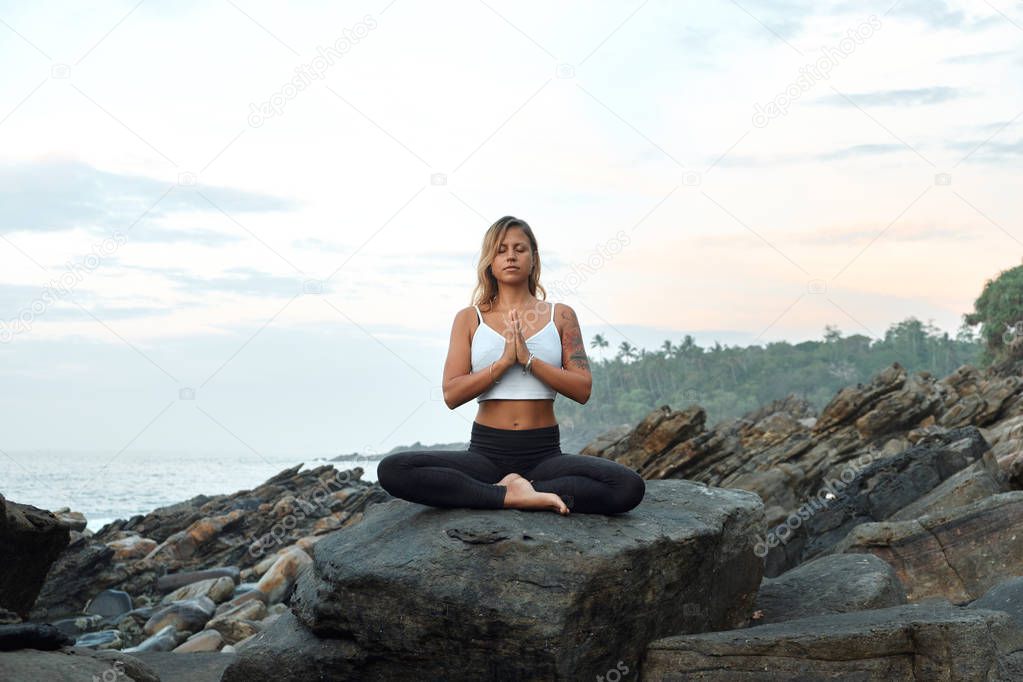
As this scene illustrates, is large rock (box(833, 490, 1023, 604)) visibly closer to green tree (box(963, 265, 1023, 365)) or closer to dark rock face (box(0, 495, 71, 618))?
dark rock face (box(0, 495, 71, 618))

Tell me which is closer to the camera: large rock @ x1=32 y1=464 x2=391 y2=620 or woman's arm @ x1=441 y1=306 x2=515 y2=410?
woman's arm @ x1=441 y1=306 x2=515 y2=410

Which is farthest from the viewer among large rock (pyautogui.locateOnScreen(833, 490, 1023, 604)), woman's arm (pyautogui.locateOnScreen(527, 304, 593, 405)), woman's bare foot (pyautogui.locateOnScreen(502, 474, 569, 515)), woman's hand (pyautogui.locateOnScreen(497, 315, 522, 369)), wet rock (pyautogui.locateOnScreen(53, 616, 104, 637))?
wet rock (pyautogui.locateOnScreen(53, 616, 104, 637))

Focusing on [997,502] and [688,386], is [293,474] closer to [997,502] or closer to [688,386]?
[997,502]

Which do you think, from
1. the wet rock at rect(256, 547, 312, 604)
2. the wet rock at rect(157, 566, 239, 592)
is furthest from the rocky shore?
the wet rock at rect(157, 566, 239, 592)

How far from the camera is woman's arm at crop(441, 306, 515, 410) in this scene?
7.72 m

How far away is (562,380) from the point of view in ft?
25.6

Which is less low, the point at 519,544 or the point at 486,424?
the point at 486,424

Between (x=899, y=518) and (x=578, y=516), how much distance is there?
22.1 feet

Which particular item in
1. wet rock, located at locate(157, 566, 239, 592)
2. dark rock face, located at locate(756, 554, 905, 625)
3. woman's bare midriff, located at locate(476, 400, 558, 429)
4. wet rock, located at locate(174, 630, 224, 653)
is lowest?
wet rock, located at locate(174, 630, 224, 653)

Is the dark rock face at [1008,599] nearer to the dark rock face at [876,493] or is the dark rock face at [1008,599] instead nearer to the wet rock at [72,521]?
the dark rock face at [876,493]

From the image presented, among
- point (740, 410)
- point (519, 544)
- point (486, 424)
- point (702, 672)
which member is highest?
point (740, 410)

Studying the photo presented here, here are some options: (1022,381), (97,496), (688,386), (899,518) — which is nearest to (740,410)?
(688,386)

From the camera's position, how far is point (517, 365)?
26.1ft

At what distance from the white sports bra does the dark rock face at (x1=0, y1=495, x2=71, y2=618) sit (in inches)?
185
